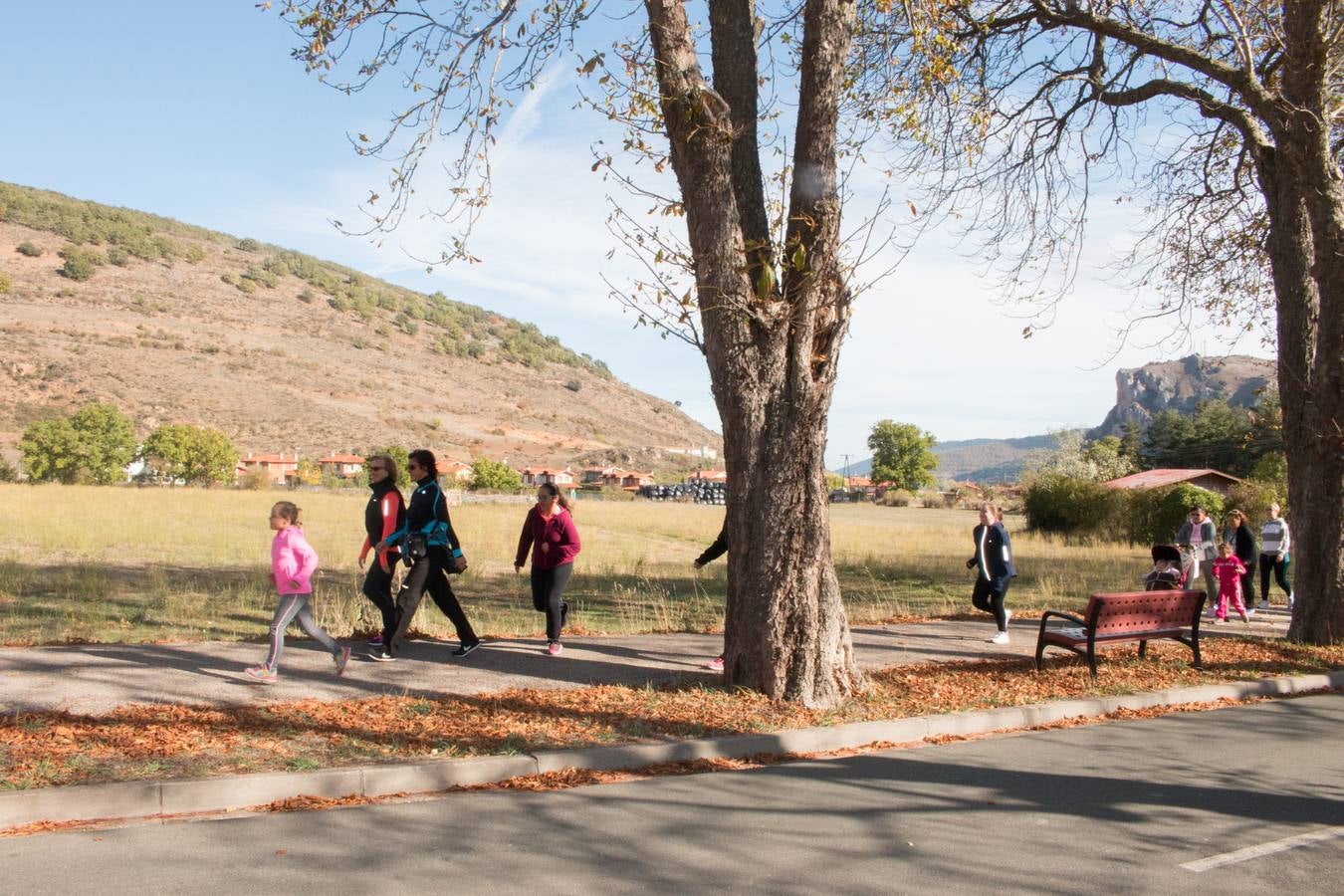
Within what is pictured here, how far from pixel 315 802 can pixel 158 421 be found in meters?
84.1

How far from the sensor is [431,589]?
31.8 ft

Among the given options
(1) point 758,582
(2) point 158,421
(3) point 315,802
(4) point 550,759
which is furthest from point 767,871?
(2) point 158,421

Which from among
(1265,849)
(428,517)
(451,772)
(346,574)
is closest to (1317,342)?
(1265,849)

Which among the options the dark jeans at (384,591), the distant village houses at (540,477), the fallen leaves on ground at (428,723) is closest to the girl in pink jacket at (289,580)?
the fallen leaves on ground at (428,723)

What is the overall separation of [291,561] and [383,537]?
138cm

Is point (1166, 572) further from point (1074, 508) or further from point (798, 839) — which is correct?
point (1074, 508)

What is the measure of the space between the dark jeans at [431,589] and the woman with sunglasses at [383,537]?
12 cm

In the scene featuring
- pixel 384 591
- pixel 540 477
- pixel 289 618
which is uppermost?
pixel 540 477

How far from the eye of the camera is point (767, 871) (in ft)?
16.0

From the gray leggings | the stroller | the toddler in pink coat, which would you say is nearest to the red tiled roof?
the toddler in pink coat

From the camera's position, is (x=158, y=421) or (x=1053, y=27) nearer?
(x=1053, y=27)

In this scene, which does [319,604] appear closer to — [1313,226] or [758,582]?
[758,582]

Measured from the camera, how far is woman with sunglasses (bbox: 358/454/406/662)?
930 cm

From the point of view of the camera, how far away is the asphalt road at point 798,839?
469 cm
